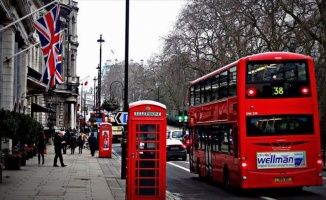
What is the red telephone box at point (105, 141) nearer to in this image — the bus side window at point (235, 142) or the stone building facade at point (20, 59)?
the stone building facade at point (20, 59)

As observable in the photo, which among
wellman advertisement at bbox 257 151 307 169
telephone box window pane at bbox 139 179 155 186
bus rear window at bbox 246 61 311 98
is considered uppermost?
bus rear window at bbox 246 61 311 98

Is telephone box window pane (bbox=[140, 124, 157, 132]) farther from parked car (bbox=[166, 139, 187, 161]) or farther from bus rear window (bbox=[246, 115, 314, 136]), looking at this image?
parked car (bbox=[166, 139, 187, 161])

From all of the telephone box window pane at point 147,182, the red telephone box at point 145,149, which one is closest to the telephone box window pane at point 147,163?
the red telephone box at point 145,149

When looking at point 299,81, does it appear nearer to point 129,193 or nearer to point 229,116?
point 229,116

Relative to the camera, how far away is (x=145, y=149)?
49.8ft

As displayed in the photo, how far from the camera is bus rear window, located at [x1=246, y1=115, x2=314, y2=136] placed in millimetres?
17828

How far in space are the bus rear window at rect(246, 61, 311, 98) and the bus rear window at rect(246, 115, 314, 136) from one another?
25.8 inches

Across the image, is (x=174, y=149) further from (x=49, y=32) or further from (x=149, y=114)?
(x=149, y=114)

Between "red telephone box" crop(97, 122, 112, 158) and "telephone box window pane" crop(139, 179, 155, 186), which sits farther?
"red telephone box" crop(97, 122, 112, 158)

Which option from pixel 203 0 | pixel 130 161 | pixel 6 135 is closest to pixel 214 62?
pixel 203 0

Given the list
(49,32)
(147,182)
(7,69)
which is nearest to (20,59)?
(7,69)

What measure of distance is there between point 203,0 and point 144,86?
5581 centimetres

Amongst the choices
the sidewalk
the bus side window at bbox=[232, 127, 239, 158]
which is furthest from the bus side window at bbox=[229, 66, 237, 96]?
the sidewalk

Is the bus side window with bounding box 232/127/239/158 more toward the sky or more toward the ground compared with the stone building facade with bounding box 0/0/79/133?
more toward the ground
